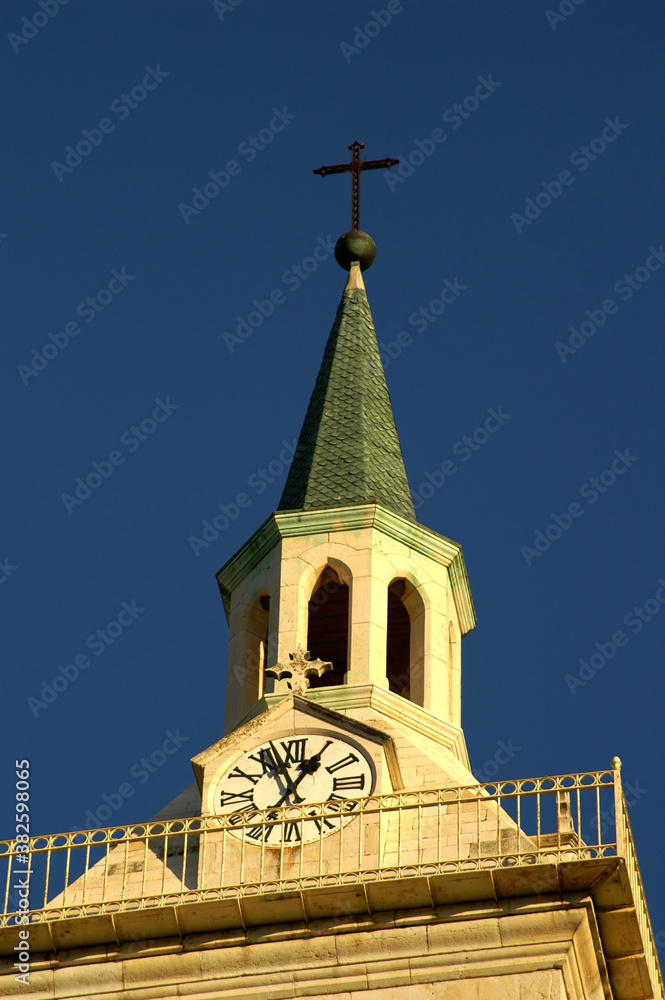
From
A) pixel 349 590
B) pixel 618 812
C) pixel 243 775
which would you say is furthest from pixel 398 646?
pixel 618 812

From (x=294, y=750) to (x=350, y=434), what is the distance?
812cm

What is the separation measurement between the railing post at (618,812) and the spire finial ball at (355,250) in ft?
52.0

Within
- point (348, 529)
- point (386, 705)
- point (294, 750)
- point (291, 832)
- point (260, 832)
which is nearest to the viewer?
point (291, 832)

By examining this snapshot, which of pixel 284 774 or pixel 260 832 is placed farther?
pixel 284 774

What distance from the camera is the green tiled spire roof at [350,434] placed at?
43.5 m

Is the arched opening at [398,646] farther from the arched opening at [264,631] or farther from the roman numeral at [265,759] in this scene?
the roman numeral at [265,759]

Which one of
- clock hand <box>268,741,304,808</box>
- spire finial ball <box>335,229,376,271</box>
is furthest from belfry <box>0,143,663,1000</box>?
spire finial ball <box>335,229,376,271</box>

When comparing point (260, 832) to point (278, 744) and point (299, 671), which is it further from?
point (299, 671)

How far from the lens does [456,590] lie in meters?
43.2

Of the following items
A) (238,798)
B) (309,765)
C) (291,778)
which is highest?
(309,765)

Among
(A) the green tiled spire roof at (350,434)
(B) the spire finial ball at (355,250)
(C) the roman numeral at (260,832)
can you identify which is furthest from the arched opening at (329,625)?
(B) the spire finial ball at (355,250)

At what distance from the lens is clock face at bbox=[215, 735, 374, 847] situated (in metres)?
37.2

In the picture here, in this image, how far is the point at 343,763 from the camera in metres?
37.8

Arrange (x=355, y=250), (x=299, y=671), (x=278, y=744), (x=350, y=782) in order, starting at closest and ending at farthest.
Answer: (x=350, y=782)
(x=278, y=744)
(x=299, y=671)
(x=355, y=250)
